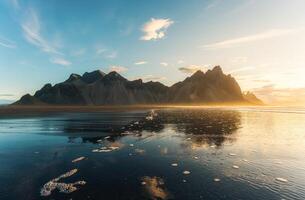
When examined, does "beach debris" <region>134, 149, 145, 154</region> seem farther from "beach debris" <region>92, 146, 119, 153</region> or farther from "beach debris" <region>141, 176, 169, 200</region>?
"beach debris" <region>141, 176, 169, 200</region>

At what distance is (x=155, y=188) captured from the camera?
13898mm

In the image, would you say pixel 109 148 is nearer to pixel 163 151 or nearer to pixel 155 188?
pixel 163 151

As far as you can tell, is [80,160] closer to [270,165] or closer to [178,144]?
[178,144]

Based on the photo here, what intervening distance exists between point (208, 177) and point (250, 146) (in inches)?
462

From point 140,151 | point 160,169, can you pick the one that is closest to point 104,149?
point 140,151

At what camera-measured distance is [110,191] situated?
13.4 m

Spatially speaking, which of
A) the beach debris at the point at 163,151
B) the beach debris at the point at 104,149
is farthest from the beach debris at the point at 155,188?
the beach debris at the point at 104,149

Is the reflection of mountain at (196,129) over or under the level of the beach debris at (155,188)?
over

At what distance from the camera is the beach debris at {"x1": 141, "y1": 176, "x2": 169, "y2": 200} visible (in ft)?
41.7

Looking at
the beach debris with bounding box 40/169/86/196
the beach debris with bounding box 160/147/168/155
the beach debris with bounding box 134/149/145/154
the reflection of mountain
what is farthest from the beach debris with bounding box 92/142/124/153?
the beach debris with bounding box 40/169/86/196

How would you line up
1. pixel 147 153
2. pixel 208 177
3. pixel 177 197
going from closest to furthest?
pixel 177 197
pixel 208 177
pixel 147 153

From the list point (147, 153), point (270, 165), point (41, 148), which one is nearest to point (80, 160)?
point (147, 153)

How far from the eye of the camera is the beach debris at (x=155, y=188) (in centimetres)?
1272

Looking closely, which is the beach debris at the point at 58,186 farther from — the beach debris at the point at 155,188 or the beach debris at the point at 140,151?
the beach debris at the point at 140,151
